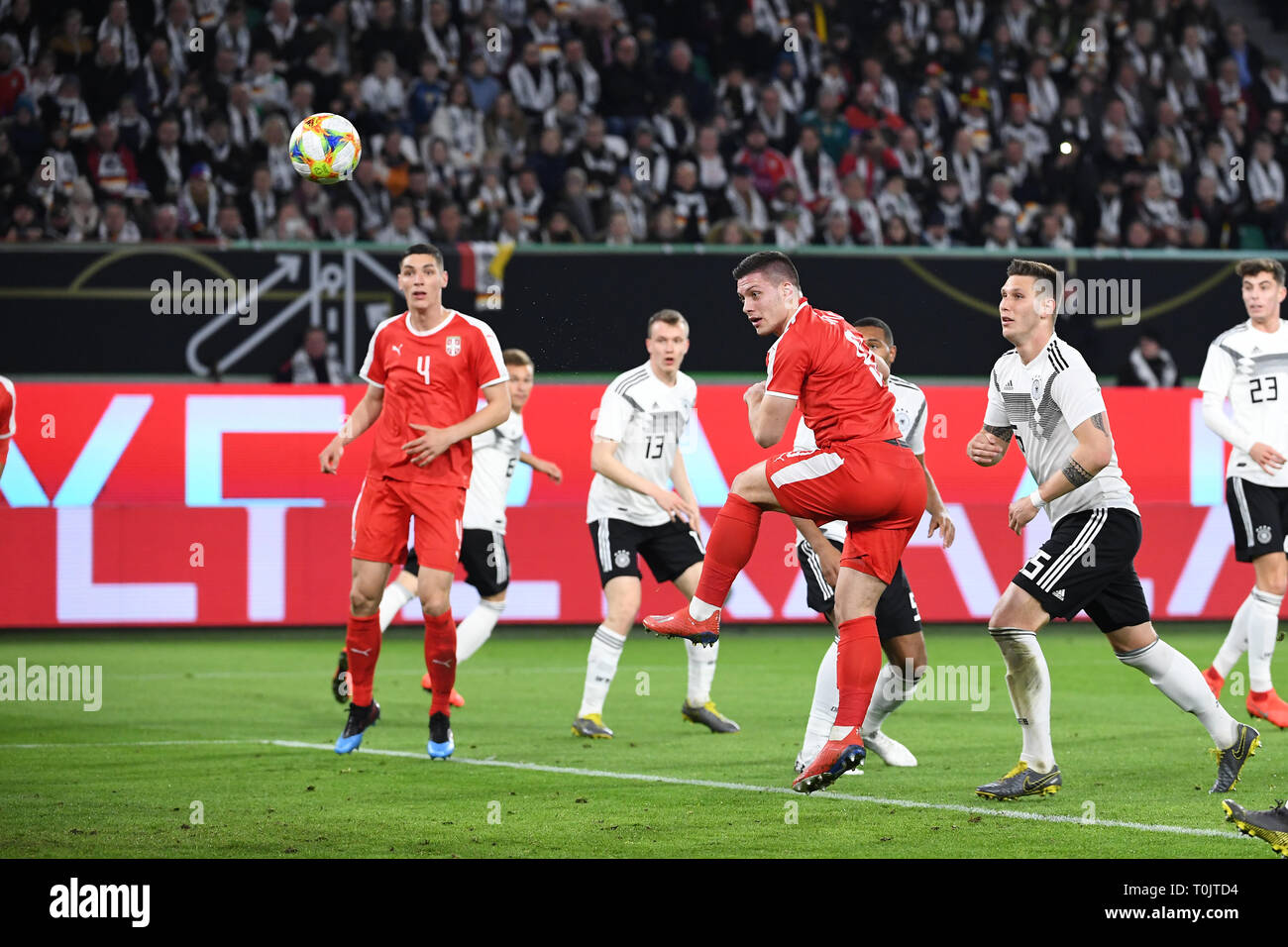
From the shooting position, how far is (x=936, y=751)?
8.01 meters

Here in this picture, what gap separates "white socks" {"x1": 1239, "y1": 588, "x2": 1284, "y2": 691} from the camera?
8.91 metres

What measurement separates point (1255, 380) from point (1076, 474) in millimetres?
3486

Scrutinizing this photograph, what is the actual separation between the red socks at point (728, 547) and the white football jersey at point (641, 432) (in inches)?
105

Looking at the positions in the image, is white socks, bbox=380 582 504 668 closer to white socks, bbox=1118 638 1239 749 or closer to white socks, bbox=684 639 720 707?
white socks, bbox=684 639 720 707

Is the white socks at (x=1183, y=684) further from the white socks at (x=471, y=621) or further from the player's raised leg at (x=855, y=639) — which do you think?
the white socks at (x=471, y=621)

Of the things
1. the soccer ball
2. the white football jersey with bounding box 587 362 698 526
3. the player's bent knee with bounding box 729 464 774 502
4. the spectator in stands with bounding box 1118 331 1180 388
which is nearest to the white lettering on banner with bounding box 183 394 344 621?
the soccer ball

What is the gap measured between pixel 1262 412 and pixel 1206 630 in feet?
16.4

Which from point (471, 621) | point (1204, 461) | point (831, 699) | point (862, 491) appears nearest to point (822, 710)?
point (831, 699)

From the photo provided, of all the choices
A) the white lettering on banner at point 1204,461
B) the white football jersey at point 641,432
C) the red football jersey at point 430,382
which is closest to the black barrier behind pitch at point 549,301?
the white lettering on banner at point 1204,461

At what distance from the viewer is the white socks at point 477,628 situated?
32.2ft

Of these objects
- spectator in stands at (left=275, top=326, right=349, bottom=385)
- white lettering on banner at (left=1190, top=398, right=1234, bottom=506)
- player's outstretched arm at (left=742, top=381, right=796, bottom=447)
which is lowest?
white lettering on banner at (left=1190, top=398, right=1234, bottom=506)

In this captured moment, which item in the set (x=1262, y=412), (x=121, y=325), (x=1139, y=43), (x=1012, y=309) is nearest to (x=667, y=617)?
(x=1012, y=309)

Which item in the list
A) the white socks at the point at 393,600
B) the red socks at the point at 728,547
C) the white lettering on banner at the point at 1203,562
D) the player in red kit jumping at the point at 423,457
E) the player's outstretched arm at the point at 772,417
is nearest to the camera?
the player's outstretched arm at the point at 772,417

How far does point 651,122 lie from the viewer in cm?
1780
